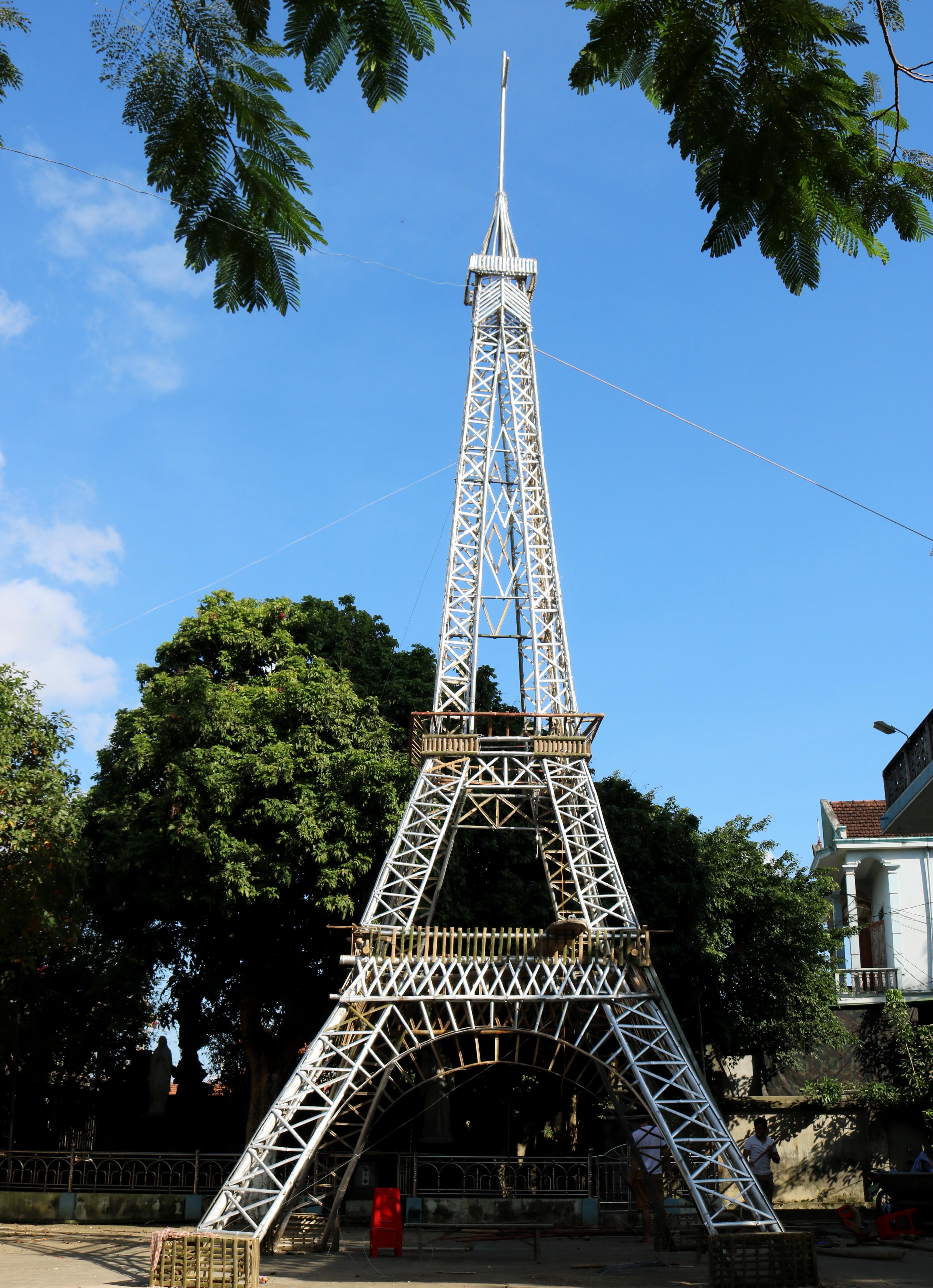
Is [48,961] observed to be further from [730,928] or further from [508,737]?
[730,928]

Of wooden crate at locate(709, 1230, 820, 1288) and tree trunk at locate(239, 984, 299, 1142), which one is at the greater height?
tree trunk at locate(239, 984, 299, 1142)

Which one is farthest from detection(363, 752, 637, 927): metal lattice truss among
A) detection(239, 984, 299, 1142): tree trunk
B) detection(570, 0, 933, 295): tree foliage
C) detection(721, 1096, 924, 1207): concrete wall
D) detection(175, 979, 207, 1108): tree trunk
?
detection(570, 0, 933, 295): tree foliage

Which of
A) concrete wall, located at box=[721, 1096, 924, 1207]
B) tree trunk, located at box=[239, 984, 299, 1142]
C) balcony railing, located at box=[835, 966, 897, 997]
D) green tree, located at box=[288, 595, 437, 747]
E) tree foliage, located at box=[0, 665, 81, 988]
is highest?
green tree, located at box=[288, 595, 437, 747]

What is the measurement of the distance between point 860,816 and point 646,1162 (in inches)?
794

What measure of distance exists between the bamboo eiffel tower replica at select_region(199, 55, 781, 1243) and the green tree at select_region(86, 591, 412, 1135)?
215 cm

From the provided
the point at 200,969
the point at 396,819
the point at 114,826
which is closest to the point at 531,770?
the point at 396,819

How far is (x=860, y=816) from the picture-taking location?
33.8 m

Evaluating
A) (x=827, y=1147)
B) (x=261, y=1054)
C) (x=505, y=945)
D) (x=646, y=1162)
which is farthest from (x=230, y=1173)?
(x=827, y=1147)

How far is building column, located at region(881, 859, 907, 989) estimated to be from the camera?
2817cm

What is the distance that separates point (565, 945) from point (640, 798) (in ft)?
28.7

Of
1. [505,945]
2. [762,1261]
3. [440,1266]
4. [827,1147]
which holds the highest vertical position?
[505,945]

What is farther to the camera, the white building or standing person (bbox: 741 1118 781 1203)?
the white building

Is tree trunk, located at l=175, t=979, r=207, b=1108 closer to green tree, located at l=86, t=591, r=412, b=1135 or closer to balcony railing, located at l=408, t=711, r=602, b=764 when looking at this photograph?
green tree, located at l=86, t=591, r=412, b=1135

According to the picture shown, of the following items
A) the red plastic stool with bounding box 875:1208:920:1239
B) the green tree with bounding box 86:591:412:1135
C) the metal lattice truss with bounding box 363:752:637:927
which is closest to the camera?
the red plastic stool with bounding box 875:1208:920:1239
